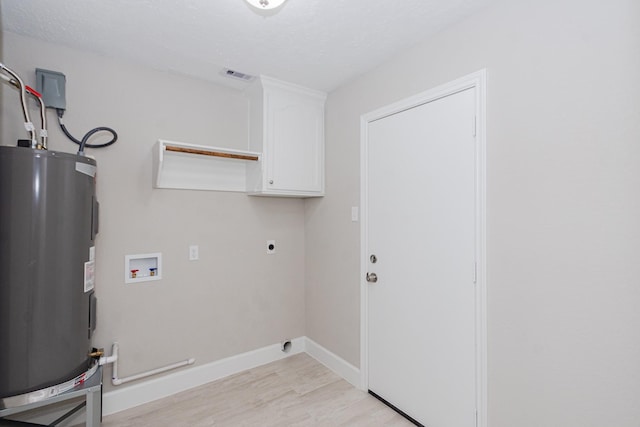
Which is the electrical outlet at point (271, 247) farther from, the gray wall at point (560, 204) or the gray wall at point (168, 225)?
the gray wall at point (560, 204)

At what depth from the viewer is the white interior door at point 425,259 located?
5.60ft

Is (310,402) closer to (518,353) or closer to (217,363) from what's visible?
(217,363)

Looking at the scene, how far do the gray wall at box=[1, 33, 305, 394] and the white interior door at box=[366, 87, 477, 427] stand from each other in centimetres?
106

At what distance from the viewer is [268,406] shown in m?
2.17

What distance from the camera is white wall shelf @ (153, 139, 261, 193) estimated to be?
221 cm

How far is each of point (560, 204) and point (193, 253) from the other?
94.5 inches

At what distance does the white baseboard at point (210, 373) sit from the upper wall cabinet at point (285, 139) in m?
1.46

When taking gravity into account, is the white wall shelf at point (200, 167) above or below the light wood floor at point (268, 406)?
above

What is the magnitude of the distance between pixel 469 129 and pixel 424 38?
2.28 ft

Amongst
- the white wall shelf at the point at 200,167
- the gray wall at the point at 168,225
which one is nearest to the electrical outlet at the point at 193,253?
the gray wall at the point at 168,225

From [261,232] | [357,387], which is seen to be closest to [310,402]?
[357,387]

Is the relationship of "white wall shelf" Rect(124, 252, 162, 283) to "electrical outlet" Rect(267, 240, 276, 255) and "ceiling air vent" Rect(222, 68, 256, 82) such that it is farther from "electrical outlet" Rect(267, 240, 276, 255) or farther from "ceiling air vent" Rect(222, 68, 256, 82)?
"ceiling air vent" Rect(222, 68, 256, 82)

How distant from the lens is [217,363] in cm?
253

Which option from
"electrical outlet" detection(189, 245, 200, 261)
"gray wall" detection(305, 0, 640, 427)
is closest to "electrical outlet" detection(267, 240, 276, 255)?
"electrical outlet" detection(189, 245, 200, 261)
